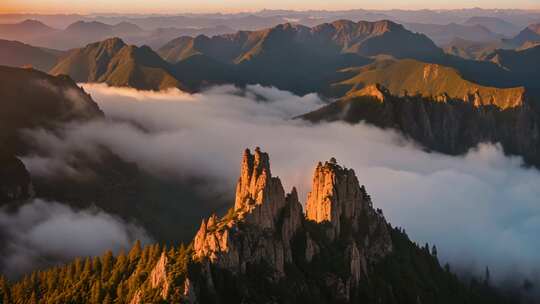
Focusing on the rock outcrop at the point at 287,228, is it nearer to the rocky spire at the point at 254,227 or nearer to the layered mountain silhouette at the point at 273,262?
the rocky spire at the point at 254,227

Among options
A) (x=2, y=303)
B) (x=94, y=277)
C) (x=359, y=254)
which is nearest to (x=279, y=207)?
(x=359, y=254)

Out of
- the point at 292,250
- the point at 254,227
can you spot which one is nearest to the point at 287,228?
the point at 292,250

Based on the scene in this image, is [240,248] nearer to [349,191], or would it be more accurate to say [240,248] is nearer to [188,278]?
[188,278]

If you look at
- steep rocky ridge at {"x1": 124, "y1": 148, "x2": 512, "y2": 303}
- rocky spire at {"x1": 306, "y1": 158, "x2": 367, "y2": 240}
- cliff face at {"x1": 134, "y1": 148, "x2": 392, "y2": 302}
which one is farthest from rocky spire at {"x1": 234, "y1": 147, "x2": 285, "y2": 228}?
rocky spire at {"x1": 306, "y1": 158, "x2": 367, "y2": 240}

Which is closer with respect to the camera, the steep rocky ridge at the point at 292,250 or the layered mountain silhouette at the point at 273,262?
the layered mountain silhouette at the point at 273,262

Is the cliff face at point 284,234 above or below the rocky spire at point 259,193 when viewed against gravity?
below

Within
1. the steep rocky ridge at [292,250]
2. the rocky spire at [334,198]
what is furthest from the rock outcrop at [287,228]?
the steep rocky ridge at [292,250]

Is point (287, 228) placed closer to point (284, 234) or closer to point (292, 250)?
point (284, 234)
